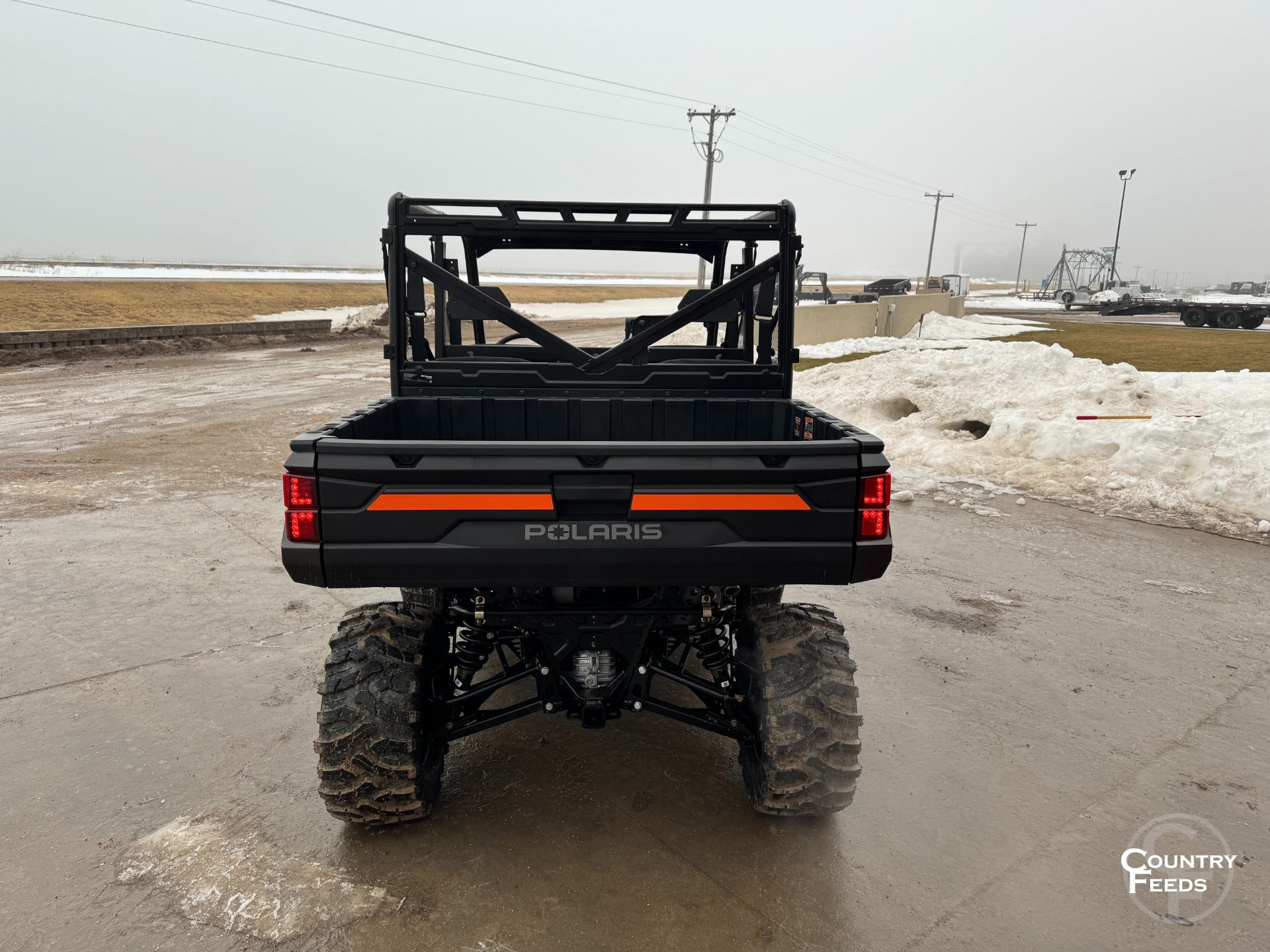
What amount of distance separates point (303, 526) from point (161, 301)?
140 feet

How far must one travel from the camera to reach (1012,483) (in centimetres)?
882

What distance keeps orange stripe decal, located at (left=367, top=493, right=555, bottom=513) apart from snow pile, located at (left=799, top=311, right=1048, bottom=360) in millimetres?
15092

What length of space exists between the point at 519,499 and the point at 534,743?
1714 mm

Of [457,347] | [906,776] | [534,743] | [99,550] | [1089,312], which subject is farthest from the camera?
[1089,312]

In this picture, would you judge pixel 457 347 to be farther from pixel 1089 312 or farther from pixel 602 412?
pixel 1089 312

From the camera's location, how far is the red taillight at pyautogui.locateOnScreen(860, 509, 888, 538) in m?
2.86

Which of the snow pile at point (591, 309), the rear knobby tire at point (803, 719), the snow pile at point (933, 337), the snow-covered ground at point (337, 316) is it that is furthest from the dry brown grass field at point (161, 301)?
the rear knobby tire at point (803, 719)

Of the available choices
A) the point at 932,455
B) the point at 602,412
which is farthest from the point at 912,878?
the point at 932,455

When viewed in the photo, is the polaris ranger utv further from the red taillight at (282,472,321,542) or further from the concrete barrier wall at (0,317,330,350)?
the concrete barrier wall at (0,317,330,350)

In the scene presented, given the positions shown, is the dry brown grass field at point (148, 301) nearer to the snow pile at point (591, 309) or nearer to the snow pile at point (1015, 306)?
the snow pile at point (591, 309)

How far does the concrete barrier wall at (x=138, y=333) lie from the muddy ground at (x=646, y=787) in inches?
650

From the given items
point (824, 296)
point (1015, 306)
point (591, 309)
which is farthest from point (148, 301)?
point (1015, 306)

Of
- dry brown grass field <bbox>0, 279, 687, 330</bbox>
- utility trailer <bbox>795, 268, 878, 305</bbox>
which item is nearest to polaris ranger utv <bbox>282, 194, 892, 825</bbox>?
dry brown grass field <bbox>0, 279, 687, 330</bbox>

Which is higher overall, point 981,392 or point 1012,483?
point 981,392
